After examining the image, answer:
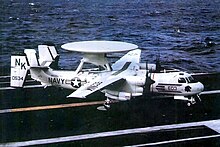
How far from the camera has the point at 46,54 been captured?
19562mm

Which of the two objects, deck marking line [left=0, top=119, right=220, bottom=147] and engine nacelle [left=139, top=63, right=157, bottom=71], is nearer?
deck marking line [left=0, top=119, right=220, bottom=147]

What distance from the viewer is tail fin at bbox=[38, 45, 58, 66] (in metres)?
19.4

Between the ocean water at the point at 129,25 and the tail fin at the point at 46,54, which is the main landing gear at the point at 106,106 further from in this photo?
the tail fin at the point at 46,54

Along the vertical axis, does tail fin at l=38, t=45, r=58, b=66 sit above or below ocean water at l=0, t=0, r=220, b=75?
below

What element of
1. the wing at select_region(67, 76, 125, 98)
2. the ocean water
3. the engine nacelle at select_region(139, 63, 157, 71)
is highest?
the ocean water

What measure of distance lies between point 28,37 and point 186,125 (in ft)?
24.3

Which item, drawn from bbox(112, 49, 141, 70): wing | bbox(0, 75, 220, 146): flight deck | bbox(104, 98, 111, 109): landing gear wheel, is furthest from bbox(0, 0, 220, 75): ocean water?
bbox(104, 98, 111, 109): landing gear wheel

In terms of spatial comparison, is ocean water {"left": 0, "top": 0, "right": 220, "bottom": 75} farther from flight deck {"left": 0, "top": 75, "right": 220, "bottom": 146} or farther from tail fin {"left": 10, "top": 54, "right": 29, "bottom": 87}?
flight deck {"left": 0, "top": 75, "right": 220, "bottom": 146}

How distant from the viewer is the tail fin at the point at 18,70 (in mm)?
18172

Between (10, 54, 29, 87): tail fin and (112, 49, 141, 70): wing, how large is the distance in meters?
4.40

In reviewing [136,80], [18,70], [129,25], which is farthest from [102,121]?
[18,70]

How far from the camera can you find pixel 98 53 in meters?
16.8

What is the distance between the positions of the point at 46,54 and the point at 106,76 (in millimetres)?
3546

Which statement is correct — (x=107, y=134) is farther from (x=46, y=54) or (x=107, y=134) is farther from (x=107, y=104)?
(x=46, y=54)
